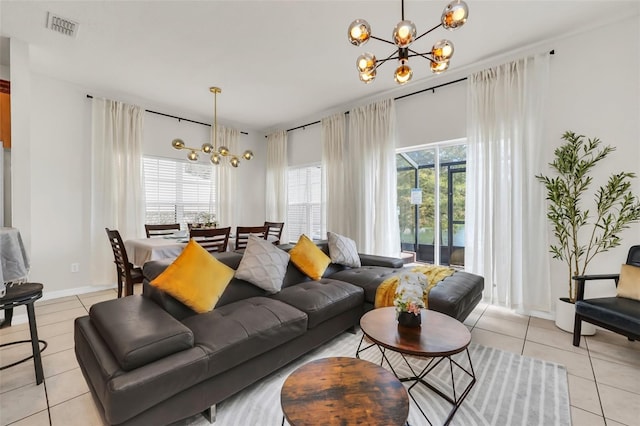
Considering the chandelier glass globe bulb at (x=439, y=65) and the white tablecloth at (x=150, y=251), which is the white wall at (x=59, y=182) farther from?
the chandelier glass globe bulb at (x=439, y=65)

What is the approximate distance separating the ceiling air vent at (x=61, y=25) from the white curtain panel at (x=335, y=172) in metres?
3.51

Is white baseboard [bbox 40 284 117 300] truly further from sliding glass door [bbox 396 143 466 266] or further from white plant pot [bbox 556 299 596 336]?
white plant pot [bbox 556 299 596 336]

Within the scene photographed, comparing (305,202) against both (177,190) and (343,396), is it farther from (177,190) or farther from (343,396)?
(343,396)

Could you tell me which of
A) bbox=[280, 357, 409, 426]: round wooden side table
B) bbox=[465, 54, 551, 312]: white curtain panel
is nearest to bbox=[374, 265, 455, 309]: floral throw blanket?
bbox=[465, 54, 551, 312]: white curtain panel

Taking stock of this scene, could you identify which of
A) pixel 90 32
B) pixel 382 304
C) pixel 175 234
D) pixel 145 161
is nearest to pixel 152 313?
pixel 382 304

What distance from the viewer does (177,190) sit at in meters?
5.16

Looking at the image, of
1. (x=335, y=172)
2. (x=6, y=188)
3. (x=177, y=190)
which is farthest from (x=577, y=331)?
(x=6, y=188)

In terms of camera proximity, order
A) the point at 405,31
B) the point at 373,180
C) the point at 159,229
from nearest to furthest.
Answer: the point at 405,31
the point at 159,229
the point at 373,180

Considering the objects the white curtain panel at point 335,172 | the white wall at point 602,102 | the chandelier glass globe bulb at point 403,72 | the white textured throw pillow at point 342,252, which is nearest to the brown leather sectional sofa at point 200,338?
the white textured throw pillow at point 342,252

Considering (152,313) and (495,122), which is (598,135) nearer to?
(495,122)

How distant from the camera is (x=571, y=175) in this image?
9.41 feet

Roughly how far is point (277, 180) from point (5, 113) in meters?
4.01

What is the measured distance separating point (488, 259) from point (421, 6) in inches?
111

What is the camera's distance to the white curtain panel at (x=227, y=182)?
221 inches
